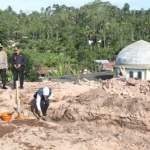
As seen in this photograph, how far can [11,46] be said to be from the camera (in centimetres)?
5016

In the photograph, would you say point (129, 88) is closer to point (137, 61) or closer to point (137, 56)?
point (137, 56)

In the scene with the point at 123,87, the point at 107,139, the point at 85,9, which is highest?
the point at 85,9

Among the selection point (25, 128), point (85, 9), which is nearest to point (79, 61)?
point (85, 9)

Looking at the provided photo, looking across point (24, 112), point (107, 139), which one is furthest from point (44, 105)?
point (107, 139)

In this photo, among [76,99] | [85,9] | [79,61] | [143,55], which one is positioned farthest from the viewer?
[85,9]

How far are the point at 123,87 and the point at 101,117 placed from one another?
1.90 metres

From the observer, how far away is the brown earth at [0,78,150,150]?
7578 mm

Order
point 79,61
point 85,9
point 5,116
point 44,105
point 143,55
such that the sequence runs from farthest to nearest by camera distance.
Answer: point 85,9 → point 79,61 → point 143,55 → point 44,105 → point 5,116

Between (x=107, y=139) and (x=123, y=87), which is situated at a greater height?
(x=123, y=87)

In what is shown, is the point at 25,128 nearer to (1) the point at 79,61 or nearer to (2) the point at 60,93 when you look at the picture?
(2) the point at 60,93

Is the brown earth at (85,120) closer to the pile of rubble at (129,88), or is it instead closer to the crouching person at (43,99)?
the pile of rubble at (129,88)

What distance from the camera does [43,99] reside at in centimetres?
980

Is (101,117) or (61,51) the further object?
(61,51)

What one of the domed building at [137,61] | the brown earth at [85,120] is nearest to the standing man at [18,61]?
the brown earth at [85,120]
